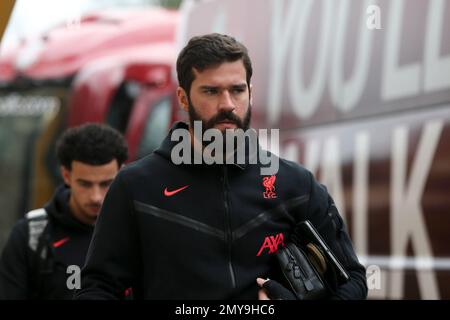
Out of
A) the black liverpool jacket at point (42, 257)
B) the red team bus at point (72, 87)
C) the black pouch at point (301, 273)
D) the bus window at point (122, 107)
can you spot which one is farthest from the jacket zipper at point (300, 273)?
the bus window at point (122, 107)

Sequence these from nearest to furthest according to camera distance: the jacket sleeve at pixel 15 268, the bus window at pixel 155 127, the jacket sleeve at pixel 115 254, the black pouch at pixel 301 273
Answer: the black pouch at pixel 301 273, the jacket sleeve at pixel 115 254, the jacket sleeve at pixel 15 268, the bus window at pixel 155 127

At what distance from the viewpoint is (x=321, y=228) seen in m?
2.62

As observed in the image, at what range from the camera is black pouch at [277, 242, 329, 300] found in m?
2.51

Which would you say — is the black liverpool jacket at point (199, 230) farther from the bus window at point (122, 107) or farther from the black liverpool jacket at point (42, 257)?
the bus window at point (122, 107)

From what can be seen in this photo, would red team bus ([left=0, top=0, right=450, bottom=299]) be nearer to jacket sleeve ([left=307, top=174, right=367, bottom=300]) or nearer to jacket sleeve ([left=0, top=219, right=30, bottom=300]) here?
jacket sleeve ([left=0, top=219, right=30, bottom=300])

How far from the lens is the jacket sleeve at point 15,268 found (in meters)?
3.88

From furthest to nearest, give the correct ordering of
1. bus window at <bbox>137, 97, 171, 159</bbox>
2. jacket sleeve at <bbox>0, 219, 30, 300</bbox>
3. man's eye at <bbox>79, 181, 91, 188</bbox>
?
bus window at <bbox>137, 97, 171, 159</bbox> → man's eye at <bbox>79, 181, 91, 188</bbox> → jacket sleeve at <bbox>0, 219, 30, 300</bbox>

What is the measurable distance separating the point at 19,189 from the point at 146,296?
8.67 m

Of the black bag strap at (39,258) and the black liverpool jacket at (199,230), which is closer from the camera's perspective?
the black liverpool jacket at (199,230)

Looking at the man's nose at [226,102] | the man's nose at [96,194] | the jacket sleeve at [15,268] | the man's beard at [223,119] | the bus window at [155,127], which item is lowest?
the jacket sleeve at [15,268]

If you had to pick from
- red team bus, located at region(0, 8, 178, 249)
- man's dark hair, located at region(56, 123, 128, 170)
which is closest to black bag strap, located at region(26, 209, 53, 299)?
man's dark hair, located at region(56, 123, 128, 170)

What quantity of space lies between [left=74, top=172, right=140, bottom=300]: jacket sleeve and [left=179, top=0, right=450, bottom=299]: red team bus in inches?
80.6
